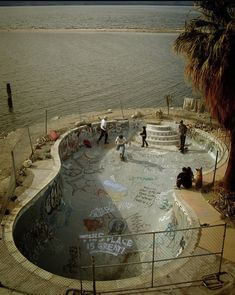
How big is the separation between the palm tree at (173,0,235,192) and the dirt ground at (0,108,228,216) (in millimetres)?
4614

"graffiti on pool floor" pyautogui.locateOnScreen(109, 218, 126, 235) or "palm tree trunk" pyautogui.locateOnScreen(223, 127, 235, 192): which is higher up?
"palm tree trunk" pyautogui.locateOnScreen(223, 127, 235, 192)

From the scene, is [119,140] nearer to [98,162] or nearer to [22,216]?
[98,162]

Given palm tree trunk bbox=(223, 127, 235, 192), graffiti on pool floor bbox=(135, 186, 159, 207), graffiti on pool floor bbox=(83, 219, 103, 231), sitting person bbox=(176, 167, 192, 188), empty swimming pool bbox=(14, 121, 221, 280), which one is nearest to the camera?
empty swimming pool bbox=(14, 121, 221, 280)

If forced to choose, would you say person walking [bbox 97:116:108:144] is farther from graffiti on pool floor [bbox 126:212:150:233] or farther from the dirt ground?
graffiti on pool floor [bbox 126:212:150:233]

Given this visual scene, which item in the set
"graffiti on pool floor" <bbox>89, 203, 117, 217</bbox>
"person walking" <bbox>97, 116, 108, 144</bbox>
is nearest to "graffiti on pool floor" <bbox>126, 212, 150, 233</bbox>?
"graffiti on pool floor" <bbox>89, 203, 117, 217</bbox>

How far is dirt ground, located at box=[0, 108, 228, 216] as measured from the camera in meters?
17.1

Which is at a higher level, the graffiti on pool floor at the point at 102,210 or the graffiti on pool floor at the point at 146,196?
the graffiti on pool floor at the point at 146,196

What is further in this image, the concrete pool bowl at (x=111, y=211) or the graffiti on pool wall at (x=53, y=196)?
the graffiti on pool wall at (x=53, y=196)

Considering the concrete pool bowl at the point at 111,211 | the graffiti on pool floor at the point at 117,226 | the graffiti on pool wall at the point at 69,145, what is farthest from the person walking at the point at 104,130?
the graffiti on pool floor at the point at 117,226

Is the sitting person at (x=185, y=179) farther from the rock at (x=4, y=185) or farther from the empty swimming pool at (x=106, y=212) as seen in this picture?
the rock at (x=4, y=185)

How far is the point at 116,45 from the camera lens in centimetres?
8412

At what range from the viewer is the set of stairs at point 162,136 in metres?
23.7

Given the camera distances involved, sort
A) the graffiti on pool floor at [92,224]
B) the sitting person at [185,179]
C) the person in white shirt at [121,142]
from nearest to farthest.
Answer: the graffiti on pool floor at [92,224]
the sitting person at [185,179]
the person in white shirt at [121,142]

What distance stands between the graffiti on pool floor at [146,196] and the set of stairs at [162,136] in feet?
18.8
